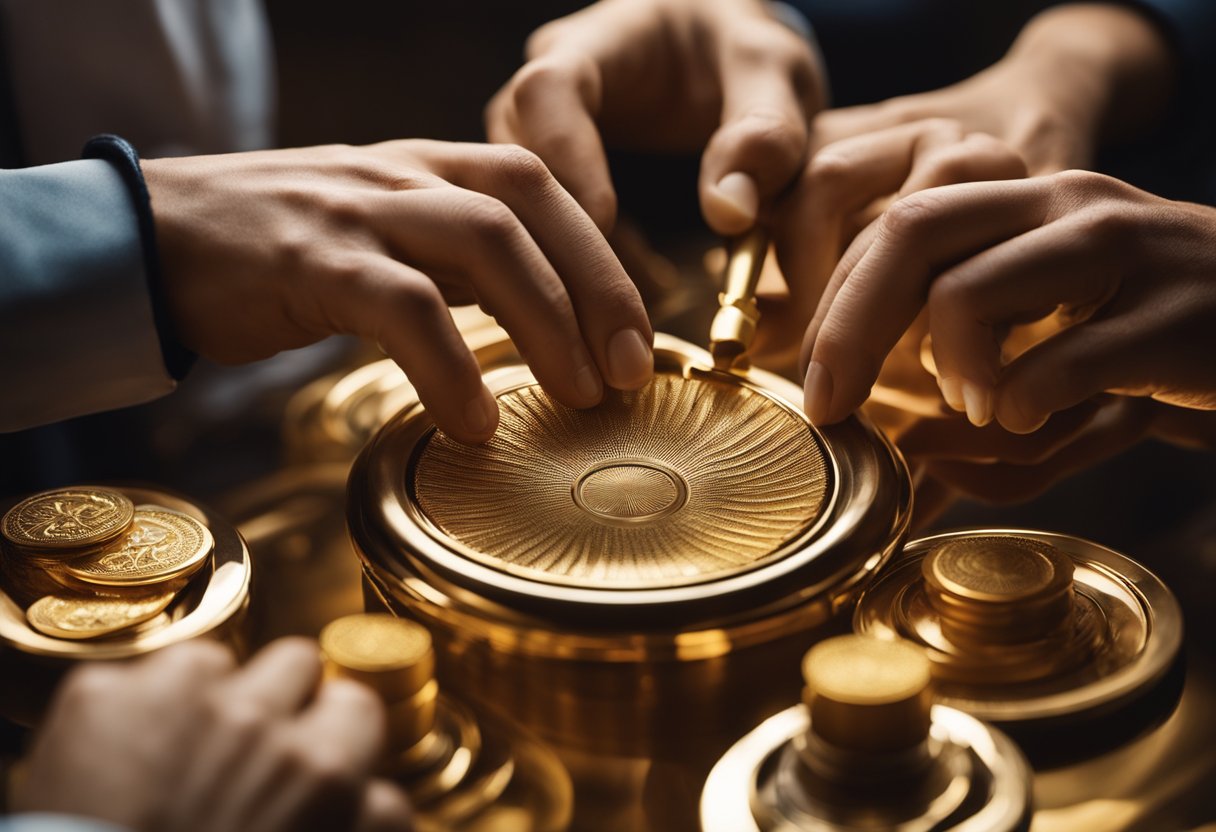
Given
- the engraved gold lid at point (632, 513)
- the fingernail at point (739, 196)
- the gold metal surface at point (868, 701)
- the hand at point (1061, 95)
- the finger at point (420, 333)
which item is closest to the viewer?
the gold metal surface at point (868, 701)

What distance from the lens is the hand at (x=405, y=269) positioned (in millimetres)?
711

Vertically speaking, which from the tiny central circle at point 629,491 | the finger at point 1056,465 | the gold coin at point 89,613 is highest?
the tiny central circle at point 629,491

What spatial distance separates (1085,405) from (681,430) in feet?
1.12

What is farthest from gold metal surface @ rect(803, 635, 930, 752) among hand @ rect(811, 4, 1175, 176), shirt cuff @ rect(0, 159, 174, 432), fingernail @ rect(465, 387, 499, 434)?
hand @ rect(811, 4, 1175, 176)

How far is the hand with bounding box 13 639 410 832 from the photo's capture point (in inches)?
16.7

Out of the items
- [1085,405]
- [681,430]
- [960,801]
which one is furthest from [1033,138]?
[960,801]

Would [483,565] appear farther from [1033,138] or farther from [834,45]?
[834,45]

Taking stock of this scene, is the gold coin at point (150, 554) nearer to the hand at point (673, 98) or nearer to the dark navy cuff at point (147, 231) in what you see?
the dark navy cuff at point (147, 231)

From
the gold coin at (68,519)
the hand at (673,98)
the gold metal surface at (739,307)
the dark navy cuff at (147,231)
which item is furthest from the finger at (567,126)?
the gold coin at (68,519)

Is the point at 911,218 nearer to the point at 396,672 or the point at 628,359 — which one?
the point at 628,359

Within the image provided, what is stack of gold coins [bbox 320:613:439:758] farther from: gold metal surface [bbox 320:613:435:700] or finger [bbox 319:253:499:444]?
finger [bbox 319:253:499:444]

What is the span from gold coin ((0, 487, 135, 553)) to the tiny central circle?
273 mm

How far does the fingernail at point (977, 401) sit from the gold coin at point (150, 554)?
482mm

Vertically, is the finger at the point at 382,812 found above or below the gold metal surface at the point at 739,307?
above
